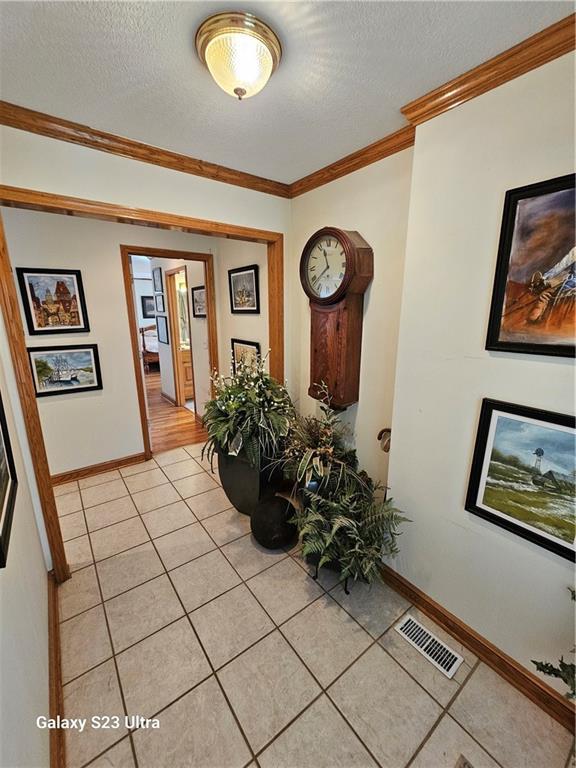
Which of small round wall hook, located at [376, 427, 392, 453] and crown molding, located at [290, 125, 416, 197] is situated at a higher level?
crown molding, located at [290, 125, 416, 197]

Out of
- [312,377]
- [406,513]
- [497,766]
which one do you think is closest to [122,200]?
[312,377]

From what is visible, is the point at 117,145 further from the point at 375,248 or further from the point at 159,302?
the point at 159,302

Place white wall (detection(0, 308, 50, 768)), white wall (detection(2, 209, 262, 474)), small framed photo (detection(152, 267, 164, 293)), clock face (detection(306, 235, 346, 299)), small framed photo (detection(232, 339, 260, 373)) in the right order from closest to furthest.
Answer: white wall (detection(0, 308, 50, 768)) < clock face (detection(306, 235, 346, 299)) < white wall (detection(2, 209, 262, 474)) < small framed photo (detection(232, 339, 260, 373)) < small framed photo (detection(152, 267, 164, 293))

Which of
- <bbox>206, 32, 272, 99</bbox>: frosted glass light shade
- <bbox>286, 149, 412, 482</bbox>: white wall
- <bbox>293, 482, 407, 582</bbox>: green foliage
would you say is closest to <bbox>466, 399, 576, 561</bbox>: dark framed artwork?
<bbox>293, 482, 407, 582</bbox>: green foliage

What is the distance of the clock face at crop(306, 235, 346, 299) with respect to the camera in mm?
1894

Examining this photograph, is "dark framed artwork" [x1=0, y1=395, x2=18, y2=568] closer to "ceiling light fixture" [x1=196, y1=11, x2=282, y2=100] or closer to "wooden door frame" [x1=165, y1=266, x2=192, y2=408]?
"ceiling light fixture" [x1=196, y1=11, x2=282, y2=100]

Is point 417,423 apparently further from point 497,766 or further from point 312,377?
point 497,766

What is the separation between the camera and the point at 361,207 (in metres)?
1.95

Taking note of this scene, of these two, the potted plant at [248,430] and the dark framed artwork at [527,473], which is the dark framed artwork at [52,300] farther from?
the dark framed artwork at [527,473]

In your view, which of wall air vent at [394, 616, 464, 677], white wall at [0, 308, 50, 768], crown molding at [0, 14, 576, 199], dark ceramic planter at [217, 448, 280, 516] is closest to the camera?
white wall at [0, 308, 50, 768]

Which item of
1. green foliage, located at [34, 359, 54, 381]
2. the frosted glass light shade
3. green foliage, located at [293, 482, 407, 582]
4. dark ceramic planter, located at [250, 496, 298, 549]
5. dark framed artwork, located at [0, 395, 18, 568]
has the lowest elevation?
dark ceramic planter, located at [250, 496, 298, 549]

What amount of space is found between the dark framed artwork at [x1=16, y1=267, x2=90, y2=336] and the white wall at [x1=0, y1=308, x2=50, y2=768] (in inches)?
51.8

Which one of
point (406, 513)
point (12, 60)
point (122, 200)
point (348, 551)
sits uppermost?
point (12, 60)

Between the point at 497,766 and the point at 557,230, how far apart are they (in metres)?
1.92
